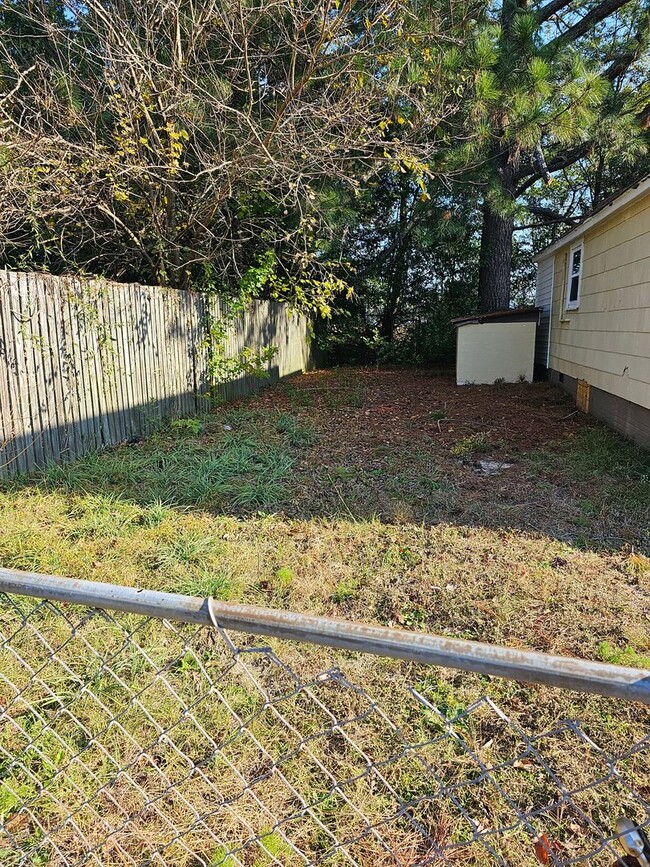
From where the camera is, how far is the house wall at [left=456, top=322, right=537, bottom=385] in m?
9.31

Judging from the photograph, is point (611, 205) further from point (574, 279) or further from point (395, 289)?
point (395, 289)

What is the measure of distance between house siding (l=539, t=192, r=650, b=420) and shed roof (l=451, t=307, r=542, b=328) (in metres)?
1.28

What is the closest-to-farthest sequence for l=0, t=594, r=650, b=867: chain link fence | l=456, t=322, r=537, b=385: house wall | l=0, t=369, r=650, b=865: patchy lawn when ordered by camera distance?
1. l=0, t=594, r=650, b=867: chain link fence
2. l=0, t=369, r=650, b=865: patchy lawn
3. l=456, t=322, r=537, b=385: house wall

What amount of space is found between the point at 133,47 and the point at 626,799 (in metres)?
7.34

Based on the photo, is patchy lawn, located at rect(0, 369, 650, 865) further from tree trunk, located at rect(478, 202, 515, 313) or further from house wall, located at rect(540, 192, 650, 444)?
tree trunk, located at rect(478, 202, 515, 313)

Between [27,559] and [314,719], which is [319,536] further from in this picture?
[27,559]

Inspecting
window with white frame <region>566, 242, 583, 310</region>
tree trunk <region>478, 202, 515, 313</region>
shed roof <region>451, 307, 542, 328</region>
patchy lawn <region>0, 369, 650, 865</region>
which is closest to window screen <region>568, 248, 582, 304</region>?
window with white frame <region>566, 242, 583, 310</region>

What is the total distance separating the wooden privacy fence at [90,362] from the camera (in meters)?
4.29

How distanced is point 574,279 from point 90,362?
7579 millimetres

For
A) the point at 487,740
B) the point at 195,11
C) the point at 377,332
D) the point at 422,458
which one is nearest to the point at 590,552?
the point at 487,740

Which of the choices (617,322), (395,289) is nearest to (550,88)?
(617,322)

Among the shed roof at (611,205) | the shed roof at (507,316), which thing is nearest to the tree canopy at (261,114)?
the shed roof at (611,205)

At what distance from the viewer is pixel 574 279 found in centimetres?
847

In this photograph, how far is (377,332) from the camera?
14367 millimetres
